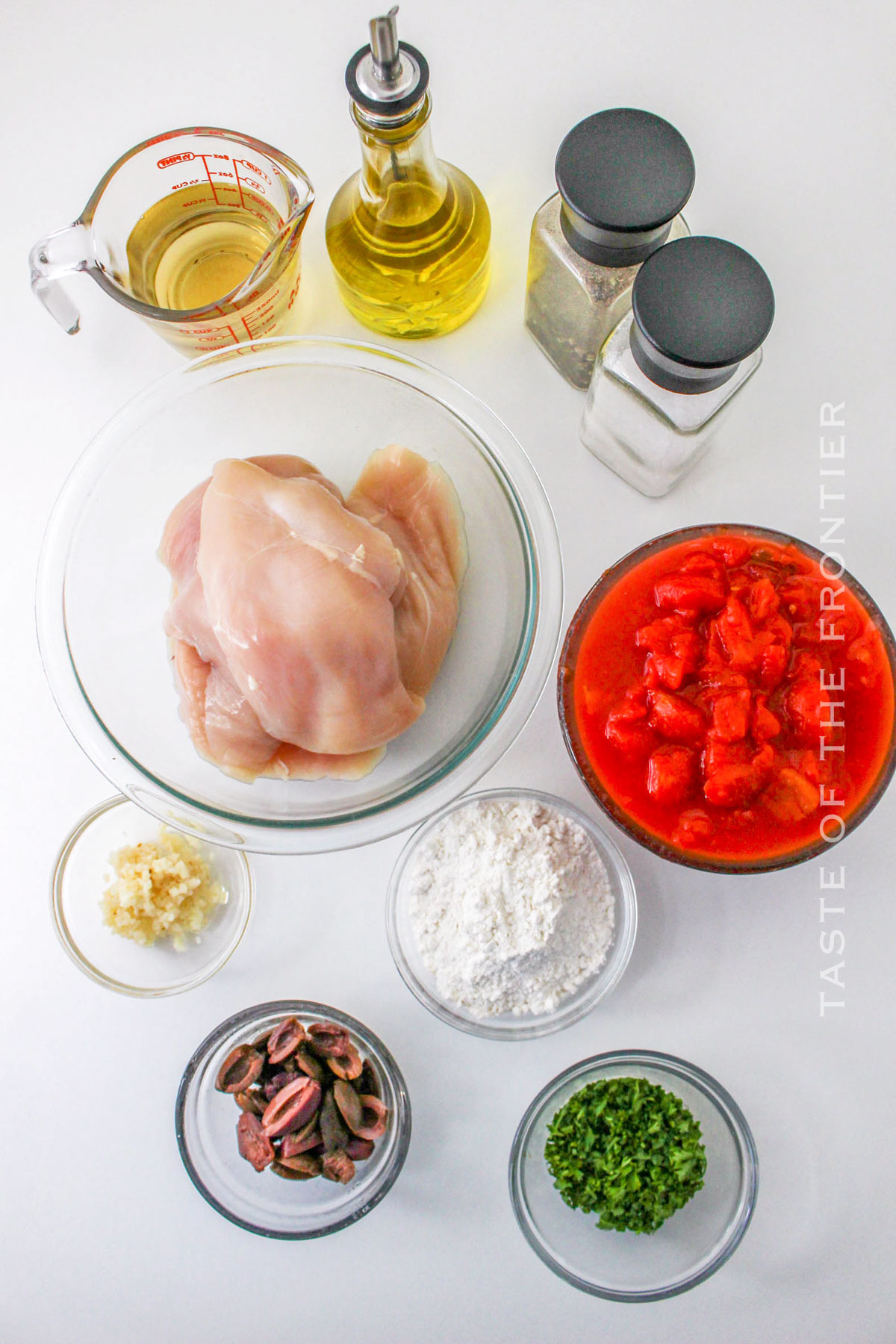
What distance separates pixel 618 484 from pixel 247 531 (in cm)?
54


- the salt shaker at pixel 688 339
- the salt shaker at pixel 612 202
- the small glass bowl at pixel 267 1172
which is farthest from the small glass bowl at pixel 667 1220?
the salt shaker at pixel 612 202

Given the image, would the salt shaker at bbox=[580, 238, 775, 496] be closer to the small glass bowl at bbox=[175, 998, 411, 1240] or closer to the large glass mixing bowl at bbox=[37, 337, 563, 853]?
the large glass mixing bowl at bbox=[37, 337, 563, 853]

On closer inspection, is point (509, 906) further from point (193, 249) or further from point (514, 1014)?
point (193, 249)

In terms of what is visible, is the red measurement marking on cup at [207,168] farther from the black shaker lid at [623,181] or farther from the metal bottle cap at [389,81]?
the black shaker lid at [623,181]

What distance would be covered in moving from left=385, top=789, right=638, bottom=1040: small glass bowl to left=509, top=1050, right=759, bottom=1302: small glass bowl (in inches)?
2.9

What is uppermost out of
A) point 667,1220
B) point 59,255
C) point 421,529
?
point 59,255

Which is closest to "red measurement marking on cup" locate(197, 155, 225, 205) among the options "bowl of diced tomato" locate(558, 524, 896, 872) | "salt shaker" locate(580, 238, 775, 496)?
"salt shaker" locate(580, 238, 775, 496)

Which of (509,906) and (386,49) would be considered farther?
(509,906)

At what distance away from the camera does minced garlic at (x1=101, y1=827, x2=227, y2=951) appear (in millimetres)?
1217

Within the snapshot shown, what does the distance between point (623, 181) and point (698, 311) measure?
17 centimetres

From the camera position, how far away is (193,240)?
1233mm

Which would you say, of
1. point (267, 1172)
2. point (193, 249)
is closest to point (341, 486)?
point (193, 249)

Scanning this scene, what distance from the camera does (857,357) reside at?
1277 millimetres

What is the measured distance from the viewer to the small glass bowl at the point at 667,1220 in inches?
46.1
